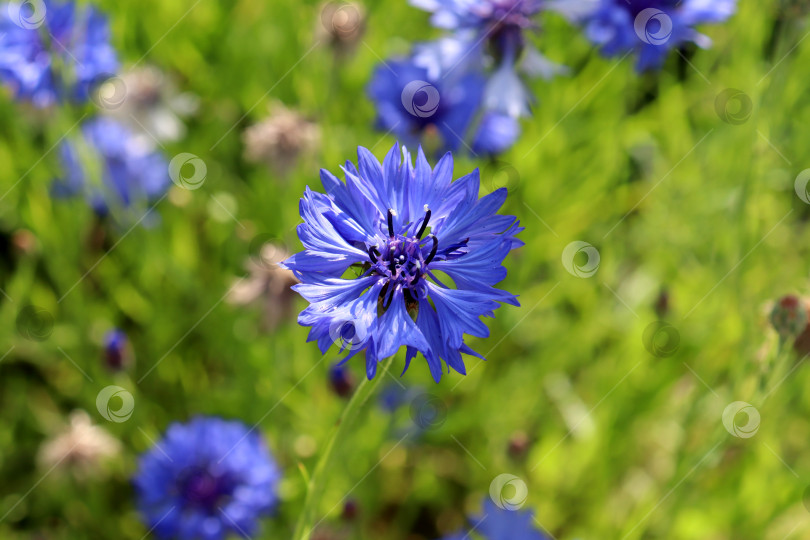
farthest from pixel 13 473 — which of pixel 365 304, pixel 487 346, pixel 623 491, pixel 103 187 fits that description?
pixel 623 491

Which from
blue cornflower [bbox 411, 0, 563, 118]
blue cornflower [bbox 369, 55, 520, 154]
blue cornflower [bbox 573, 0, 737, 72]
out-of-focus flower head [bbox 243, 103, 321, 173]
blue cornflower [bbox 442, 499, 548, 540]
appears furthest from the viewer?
blue cornflower [bbox 369, 55, 520, 154]

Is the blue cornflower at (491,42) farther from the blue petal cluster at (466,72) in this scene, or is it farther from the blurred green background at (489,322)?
the blurred green background at (489,322)

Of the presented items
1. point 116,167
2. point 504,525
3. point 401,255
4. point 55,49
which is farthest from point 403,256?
point 116,167

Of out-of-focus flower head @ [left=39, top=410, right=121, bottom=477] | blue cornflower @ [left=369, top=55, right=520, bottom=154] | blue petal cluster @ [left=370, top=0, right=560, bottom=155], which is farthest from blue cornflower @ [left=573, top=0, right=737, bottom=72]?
out-of-focus flower head @ [left=39, top=410, right=121, bottom=477]

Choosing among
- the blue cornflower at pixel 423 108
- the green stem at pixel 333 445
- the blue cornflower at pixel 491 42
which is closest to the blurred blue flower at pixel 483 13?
the blue cornflower at pixel 491 42

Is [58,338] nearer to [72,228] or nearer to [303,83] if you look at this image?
[72,228]

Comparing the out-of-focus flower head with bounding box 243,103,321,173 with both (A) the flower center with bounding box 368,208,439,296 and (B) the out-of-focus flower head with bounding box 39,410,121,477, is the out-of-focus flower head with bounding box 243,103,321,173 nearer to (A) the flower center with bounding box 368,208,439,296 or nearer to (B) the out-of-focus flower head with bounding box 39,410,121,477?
(B) the out-of-focus flower head with bounding box 39,410,121,477
